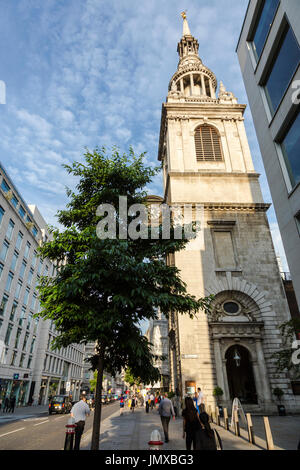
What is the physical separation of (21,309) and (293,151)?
140ft

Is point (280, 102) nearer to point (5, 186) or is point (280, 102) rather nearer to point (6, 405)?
point (5, 186)

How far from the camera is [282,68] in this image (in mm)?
12586

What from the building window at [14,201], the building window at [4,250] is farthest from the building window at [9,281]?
the building window at [14,201]

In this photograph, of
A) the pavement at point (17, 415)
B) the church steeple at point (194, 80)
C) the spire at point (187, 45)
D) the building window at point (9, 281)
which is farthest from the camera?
the spire at point (187, 45)

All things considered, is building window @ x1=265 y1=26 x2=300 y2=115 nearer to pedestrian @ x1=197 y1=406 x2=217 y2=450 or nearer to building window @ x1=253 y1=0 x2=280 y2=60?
building window @ x1=253 y1=0 x2=280 y2=60

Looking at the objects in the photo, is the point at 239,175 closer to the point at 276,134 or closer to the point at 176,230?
the point at 276,134

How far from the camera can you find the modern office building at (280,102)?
11484 mm

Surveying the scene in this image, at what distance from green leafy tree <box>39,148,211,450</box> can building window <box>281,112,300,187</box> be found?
5222mm

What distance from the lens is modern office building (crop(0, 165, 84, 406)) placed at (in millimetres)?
37312

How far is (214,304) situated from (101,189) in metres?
15.9

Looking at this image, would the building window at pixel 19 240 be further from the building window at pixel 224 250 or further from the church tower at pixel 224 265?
the building window at pixel 224 250

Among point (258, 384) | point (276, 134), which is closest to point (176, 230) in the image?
point (276, 134)

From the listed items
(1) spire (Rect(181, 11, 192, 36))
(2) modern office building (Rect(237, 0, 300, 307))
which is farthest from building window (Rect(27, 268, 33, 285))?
(1) spire (Rect(181, 11, 192, 36))

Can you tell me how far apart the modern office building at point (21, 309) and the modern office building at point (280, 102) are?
2509 centimetres
